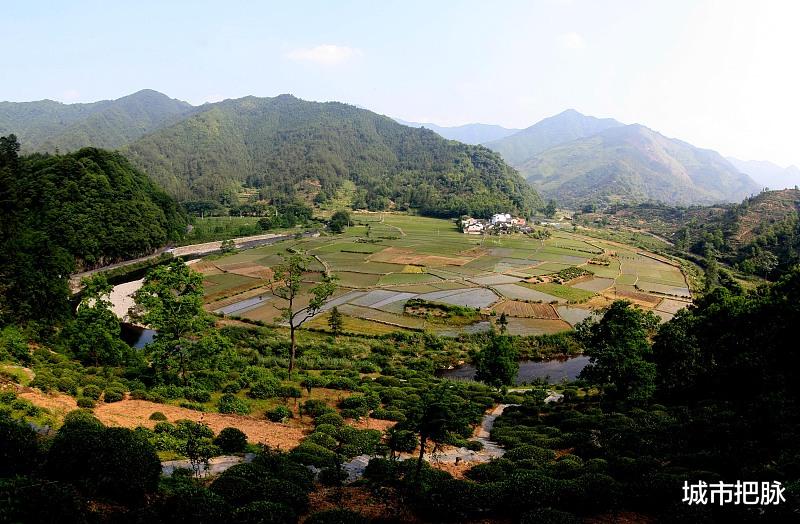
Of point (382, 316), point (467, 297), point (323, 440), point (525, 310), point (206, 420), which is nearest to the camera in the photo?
point (323, 440)

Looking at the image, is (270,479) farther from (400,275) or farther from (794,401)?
(400,275)

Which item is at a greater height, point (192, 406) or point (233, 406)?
point (192, 406)

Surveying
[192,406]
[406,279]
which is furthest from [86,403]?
[406,279]

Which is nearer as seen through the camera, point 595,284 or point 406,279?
Result: point 595,284

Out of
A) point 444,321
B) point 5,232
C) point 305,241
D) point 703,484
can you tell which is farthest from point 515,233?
point 703,484

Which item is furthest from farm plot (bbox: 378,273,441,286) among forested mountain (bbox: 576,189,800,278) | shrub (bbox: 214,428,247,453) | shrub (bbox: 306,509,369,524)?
shrub (bbox: 306,509,369,524)

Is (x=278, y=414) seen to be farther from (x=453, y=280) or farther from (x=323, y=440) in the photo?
(x=453, y=280)

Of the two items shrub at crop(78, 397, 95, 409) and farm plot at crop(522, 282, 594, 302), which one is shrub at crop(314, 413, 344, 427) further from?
farm plot at crop(522, 282, 594, 302)
